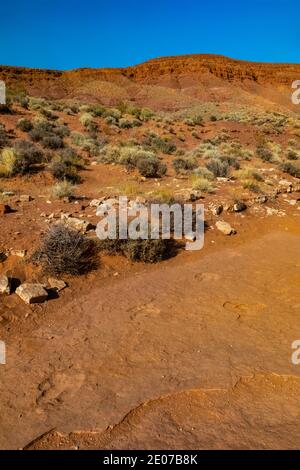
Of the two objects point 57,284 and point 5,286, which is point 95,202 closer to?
point 57,284

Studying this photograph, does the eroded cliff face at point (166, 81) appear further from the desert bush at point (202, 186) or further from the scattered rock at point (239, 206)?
the scattered rock at point (239, 206)

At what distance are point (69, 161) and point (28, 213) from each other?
170 inches

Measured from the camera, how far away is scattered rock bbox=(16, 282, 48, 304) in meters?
5.24

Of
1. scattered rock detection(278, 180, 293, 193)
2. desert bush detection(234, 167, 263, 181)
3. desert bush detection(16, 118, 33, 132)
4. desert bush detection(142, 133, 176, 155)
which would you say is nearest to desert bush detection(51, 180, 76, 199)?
desert bush detection(234, 167, 263, 181)

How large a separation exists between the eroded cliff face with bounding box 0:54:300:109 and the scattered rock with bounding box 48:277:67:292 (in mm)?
40691

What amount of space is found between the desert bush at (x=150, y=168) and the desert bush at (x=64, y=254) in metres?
5.81

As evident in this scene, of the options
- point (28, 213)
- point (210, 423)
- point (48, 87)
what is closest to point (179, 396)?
point (210, 423)

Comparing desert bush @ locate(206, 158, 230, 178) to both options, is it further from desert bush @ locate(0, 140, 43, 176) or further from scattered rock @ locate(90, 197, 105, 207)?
desert bush @ locate(0, 140, 43, 176)

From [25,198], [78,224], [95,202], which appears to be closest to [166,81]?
[95,202]

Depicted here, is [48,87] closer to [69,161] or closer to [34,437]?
[69,161]

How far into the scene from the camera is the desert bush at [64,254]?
239 inches

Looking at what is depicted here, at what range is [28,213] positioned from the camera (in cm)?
802

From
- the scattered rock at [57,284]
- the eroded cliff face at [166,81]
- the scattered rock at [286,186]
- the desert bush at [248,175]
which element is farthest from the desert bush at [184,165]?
the eroded cliff face at [166,81]

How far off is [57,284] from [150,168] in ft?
22.9
